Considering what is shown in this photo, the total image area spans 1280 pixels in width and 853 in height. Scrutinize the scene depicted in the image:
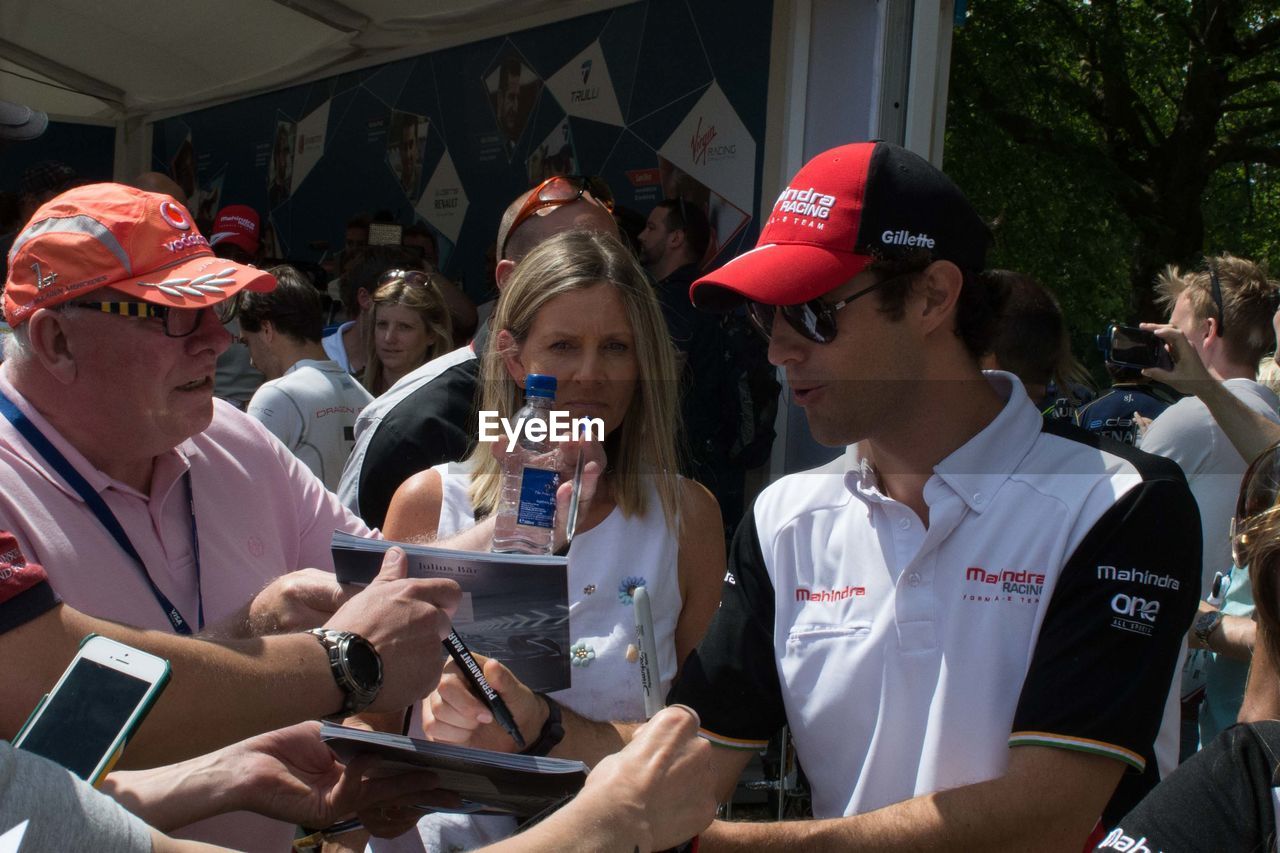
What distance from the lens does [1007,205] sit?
1066 centimetres

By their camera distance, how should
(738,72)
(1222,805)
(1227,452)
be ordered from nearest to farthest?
(1222,805)
(1227,452)
(738,72)

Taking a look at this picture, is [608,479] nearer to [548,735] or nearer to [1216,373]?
[548,735]

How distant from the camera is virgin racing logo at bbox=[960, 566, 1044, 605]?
6.05ft

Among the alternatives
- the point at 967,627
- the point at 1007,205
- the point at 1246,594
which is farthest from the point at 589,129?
the point at 1007,205

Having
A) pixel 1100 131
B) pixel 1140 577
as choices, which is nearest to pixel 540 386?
pixel 1140 577

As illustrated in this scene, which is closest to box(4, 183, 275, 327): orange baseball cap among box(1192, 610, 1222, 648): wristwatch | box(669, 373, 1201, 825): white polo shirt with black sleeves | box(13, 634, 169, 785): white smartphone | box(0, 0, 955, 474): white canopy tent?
box(13, 634, 169, 785): white smartphone

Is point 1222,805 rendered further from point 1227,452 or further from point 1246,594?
point 1227,452

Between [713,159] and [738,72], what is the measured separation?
15.2 inches

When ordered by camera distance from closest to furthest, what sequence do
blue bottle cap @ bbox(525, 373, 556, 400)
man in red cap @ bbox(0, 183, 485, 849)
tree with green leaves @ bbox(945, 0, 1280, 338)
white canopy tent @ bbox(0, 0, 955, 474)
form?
man in red cap @ bbox(0, 183, 485, 849), blue bottle cap @ bbox(525, 373, 556, 400), white canopy tent @ bbox(0, 0, 955, 474), tree with green leaves @ bbox(945, 0, 1280, 338)

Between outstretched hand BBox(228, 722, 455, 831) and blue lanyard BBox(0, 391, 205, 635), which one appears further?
blue lanyard BBox(0, 391, 205, 635)

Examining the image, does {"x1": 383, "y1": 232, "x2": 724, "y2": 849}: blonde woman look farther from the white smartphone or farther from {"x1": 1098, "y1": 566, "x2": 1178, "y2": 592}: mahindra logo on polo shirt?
the white smartphone

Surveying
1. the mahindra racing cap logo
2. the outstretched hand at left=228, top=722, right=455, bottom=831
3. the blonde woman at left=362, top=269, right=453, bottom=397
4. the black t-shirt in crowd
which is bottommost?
the outstretched hand at left=228, top=722, right=455, bottom=831

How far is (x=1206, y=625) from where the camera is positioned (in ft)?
10.8

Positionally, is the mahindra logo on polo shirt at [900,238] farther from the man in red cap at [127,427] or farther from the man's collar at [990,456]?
the man in red cap at [127,427]
